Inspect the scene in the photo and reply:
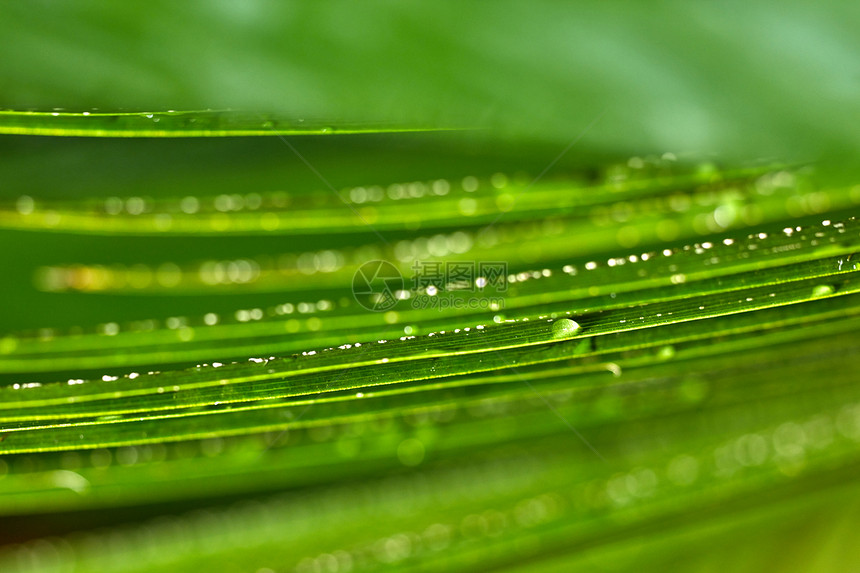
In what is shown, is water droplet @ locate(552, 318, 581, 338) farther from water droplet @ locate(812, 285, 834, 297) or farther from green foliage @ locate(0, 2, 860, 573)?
water droplet @ locate(812, 285, 834, 297)

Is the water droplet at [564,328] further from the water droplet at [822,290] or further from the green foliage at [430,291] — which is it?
the water droplet at [822,290]

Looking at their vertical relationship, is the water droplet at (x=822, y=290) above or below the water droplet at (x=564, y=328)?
below

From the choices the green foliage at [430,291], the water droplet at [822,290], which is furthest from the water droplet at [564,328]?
the water droplet at [822,290]

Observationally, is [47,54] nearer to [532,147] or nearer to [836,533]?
[532,147]

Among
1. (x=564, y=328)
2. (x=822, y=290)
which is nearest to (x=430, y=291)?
(x=564, y=328)

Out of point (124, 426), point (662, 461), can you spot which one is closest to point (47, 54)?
point (124, 426)

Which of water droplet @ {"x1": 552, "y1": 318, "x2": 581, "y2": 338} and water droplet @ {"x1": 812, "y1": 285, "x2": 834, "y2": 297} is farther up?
water droplet @ {"x1": 552, "y1": 318, "x2": 581, "y2": 338}

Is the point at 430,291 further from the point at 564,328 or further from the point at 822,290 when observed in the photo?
the point at 822,290

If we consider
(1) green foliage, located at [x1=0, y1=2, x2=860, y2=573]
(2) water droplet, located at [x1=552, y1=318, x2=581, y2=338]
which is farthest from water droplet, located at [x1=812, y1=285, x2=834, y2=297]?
(2) water droplet, located at [x1=552, y1=318, x2=581, y2=338]
